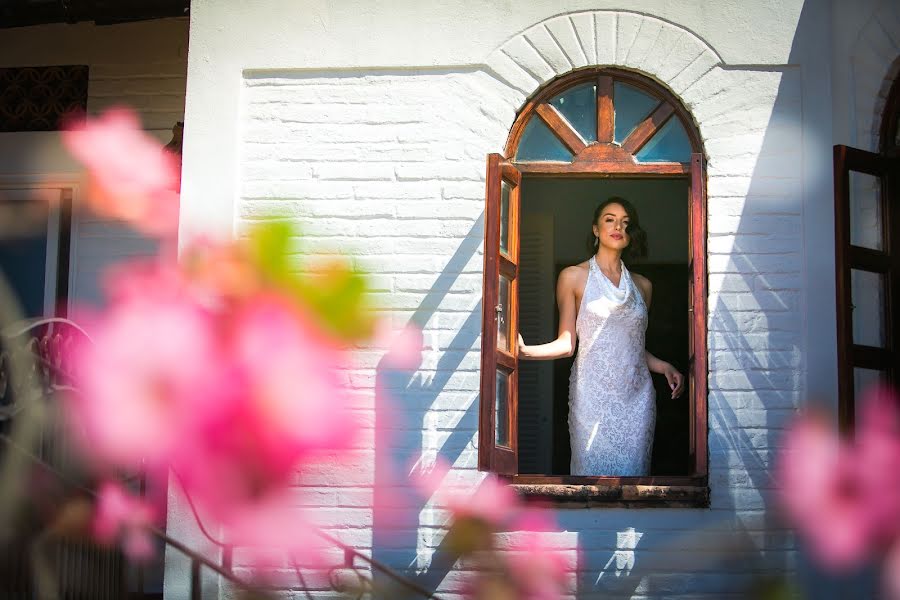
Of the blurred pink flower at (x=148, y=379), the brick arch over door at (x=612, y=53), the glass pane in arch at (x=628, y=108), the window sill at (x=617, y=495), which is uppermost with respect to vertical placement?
the brick arch over door at (x=612, y=53)

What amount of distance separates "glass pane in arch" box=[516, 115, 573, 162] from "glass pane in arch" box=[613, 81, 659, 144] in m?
0.27

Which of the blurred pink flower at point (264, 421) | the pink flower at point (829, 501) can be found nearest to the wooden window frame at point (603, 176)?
the pink flower at point (829, 501)

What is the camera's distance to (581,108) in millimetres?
4984

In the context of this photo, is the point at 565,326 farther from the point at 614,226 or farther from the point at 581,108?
the point at 581,108

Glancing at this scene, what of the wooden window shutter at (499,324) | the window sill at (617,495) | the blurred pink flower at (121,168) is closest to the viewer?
the blurred pink flower at (121,168)

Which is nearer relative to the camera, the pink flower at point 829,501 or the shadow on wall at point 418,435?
the pink flower at point 829,501

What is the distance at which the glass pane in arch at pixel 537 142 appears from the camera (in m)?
4.98

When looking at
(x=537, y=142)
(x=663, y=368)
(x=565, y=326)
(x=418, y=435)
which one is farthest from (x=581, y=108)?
(x=418, y=435)

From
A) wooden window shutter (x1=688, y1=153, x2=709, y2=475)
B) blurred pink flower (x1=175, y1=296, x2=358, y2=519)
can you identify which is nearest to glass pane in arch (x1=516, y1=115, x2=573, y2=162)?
wooden window shutter (x1=688, y1=153, x2=709, y2=475)

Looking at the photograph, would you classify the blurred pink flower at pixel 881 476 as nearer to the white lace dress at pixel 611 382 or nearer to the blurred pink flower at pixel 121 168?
the blurred pink flower at pixel 121 168

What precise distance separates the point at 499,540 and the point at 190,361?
3.85 m

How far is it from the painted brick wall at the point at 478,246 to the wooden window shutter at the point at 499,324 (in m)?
0.18

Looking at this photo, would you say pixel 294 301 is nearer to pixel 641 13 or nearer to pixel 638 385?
pixel 641 13

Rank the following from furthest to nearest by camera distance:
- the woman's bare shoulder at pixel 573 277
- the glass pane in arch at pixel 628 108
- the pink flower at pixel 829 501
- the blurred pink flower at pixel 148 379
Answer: the woman's bare shoulder at pixel 573 277 < the glass pane in arch at pixel 628 108 < the pink flower at pixel 829 501 < the blurred pink flower at pixel 148 379
